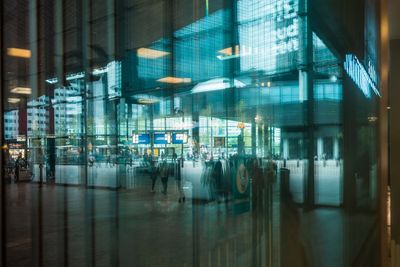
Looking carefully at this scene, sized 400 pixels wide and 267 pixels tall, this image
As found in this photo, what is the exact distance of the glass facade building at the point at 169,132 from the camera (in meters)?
1.16

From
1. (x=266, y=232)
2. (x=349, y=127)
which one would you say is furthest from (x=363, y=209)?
(x=266, y=232)

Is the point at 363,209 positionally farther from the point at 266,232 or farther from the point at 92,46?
the point at 92,46

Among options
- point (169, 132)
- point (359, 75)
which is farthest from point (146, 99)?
point (359, 75)

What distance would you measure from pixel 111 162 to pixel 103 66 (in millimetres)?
313

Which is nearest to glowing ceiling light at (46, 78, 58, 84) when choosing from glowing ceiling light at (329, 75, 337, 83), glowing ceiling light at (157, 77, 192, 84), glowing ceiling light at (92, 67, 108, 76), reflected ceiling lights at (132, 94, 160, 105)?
→ glowing ceiling light at (92, 67, 108, 76)

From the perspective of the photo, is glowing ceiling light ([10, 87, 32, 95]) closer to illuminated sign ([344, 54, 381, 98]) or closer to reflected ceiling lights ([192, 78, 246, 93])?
reflected ceiling lights ([192, 78, 246, 93])

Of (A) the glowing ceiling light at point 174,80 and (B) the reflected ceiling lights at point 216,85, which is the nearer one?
(A) the glowing ceiling light at point 174,80

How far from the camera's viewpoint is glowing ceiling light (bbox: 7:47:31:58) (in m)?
1.07

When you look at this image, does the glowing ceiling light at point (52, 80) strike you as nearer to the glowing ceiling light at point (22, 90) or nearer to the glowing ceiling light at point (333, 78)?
the glowing ceiling light at point (22, 90)

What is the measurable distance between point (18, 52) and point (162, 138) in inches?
20.1

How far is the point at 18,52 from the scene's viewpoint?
3.64 ft

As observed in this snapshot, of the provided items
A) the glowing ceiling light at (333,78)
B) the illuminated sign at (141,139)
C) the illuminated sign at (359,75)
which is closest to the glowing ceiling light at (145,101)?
the illuminated sign at (141,139)

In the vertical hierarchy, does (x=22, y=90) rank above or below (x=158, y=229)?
above

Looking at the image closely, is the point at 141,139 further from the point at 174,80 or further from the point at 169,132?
the point at 174,80
